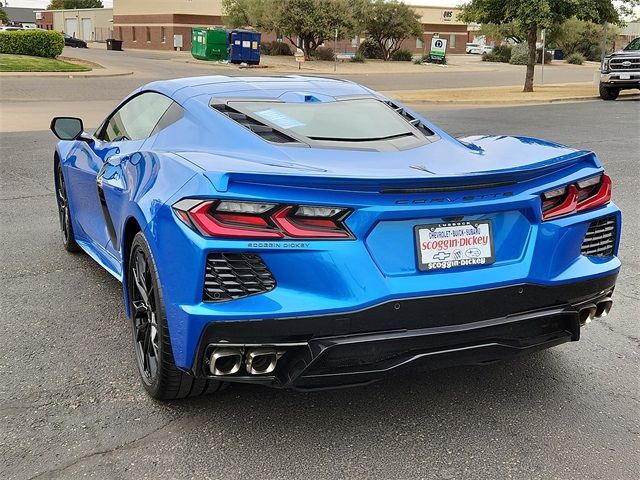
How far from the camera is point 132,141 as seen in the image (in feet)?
13.6

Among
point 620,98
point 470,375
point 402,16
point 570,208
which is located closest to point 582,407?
point 470,375

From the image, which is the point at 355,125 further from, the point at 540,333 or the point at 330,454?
the point at 330,454

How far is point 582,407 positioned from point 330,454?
1282 millimetres

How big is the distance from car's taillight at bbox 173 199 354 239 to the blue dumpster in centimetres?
4326

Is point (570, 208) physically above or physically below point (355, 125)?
below

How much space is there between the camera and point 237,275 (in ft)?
8.69

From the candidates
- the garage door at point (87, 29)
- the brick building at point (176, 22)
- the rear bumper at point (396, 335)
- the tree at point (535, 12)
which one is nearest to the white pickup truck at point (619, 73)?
the tree at point (535, 12)

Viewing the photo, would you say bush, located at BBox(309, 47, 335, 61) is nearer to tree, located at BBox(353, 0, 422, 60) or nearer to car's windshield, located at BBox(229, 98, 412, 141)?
tree, located at BBox(353, 0, 422, 60)

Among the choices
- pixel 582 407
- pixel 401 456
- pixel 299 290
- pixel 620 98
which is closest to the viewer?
pixel 299 290

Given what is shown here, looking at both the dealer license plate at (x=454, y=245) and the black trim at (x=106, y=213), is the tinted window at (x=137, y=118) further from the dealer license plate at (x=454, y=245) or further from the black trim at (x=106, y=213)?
the dealer license plate at (x=454, y=245)

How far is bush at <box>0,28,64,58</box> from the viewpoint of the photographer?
34.9 meters

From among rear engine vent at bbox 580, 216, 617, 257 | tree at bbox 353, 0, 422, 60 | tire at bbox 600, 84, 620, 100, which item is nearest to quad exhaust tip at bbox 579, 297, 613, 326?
rear engine vent at bbox 580, 216, 617, 257

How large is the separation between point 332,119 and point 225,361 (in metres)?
1.63

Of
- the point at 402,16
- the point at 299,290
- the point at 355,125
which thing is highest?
→ the point at 402,16
